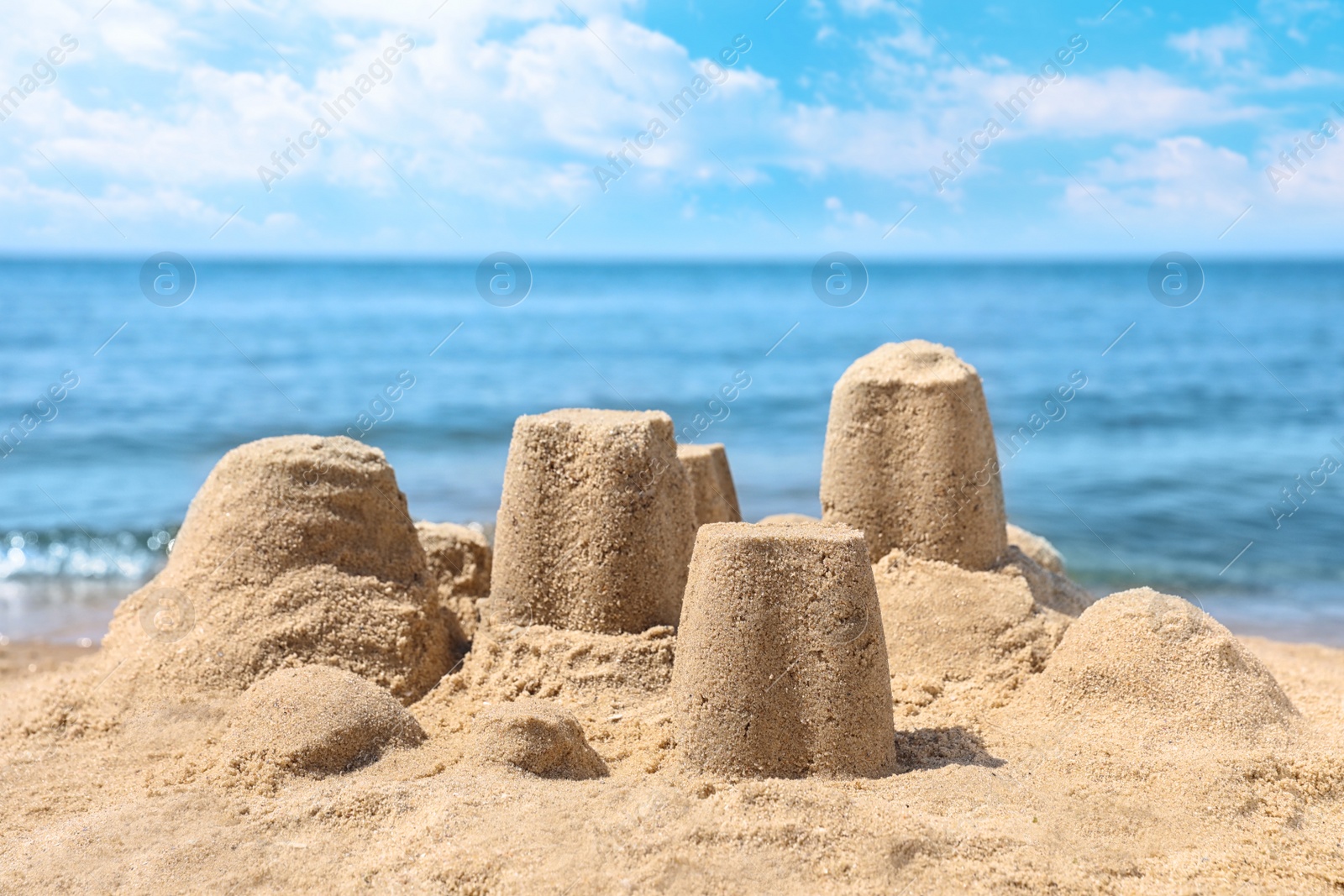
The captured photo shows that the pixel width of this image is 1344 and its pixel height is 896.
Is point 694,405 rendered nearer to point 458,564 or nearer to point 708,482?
point 708,482

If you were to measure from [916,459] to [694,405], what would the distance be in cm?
1446

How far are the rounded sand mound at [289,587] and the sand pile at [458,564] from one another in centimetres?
29

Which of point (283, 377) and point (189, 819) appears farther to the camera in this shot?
point (283, 377)

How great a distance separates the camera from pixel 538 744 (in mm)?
3504

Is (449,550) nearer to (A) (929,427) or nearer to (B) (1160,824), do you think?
(A) (929,427)

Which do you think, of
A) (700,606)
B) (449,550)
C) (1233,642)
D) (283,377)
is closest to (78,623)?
(449,550)

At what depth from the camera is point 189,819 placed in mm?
3367

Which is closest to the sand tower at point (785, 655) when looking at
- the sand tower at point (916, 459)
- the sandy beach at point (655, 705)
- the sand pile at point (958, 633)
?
the sandy beach at point (655, 705)

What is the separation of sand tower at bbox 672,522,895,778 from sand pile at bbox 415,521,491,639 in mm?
1896

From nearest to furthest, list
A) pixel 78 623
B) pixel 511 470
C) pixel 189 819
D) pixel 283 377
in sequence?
1. pixel 189 819
2. pixel 511 470
3. pixel 78 623
4. pixel 283 377

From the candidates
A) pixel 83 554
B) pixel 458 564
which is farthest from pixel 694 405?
pixel 458 564

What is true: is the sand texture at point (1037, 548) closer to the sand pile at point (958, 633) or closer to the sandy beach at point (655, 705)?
the sandy beach at point (655, 705)

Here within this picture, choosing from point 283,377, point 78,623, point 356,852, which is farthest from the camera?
point 283,377

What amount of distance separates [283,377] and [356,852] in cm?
2022
